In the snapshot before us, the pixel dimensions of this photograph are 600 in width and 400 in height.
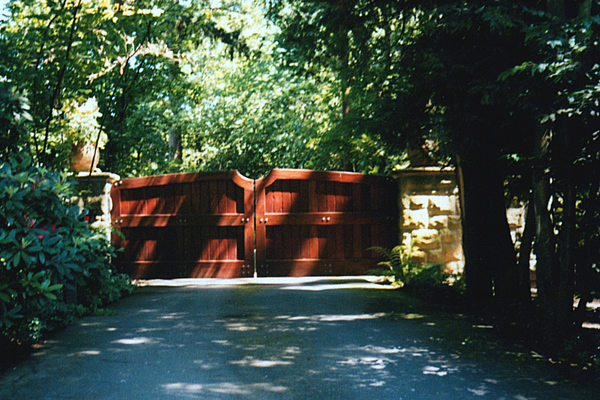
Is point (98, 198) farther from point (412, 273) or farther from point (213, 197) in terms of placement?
point (412, 273)

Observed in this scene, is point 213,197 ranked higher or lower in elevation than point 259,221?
higher

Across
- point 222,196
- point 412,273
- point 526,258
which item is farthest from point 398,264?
point 526,258

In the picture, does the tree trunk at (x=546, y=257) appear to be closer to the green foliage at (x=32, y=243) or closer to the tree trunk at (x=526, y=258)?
the tree trunk at (x=526, y=258)

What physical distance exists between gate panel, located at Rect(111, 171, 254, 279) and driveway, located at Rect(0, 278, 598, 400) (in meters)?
3.60

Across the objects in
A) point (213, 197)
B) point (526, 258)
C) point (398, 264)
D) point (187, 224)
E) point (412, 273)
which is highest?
point (213, 197)

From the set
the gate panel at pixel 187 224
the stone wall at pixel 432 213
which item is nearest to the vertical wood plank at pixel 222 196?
the gate panel at pixel 187 224

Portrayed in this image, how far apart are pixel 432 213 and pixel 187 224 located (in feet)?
14.1

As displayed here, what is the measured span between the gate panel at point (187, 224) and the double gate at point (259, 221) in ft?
0.06

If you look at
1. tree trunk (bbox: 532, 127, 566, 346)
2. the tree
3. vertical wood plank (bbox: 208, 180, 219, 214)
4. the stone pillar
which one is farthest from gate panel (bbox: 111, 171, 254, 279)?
tree trunk (bbox: 532, 127, 566, 346)

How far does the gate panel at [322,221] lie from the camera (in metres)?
12.0

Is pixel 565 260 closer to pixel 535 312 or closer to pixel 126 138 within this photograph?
pixel 535 312

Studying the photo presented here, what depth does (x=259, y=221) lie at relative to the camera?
473 inches

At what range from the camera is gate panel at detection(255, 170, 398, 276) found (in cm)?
1202

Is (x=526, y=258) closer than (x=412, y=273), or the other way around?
(x=526, y=258)
